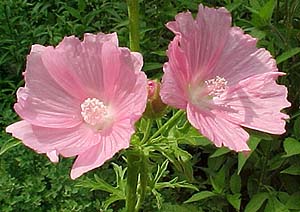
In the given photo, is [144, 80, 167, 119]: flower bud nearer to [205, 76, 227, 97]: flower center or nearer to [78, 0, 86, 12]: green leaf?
[205, 76, 227, 97]: flower center

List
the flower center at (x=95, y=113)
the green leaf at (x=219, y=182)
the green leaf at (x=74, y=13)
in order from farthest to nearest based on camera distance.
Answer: the green leaf at (x=74, y=13) → the green leaf at (x=219, y=182) → the flower center at (x=95, y=113)

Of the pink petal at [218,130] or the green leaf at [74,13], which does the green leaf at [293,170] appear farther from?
the pink petal at [218,130]

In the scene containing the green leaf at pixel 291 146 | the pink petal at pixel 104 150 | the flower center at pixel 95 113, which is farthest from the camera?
the green leaf at pixel 291 146

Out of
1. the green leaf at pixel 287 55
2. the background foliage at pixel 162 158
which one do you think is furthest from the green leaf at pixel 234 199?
the green leaf at pixel 287 55

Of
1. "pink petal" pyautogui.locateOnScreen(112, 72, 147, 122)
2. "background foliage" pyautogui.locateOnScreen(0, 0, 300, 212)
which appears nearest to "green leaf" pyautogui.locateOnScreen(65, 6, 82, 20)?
"background foliage" pyautogui.locateOnScreen(0, 0, 300, 212)

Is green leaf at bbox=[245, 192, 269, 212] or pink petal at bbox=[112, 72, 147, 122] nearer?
pink petal at bbox=[112, 72, 147, 122]

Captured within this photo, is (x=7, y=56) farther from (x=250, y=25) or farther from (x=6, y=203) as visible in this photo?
(x=250, y=25)

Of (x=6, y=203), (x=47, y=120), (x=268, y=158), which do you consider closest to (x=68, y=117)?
(x=47, y=120)
